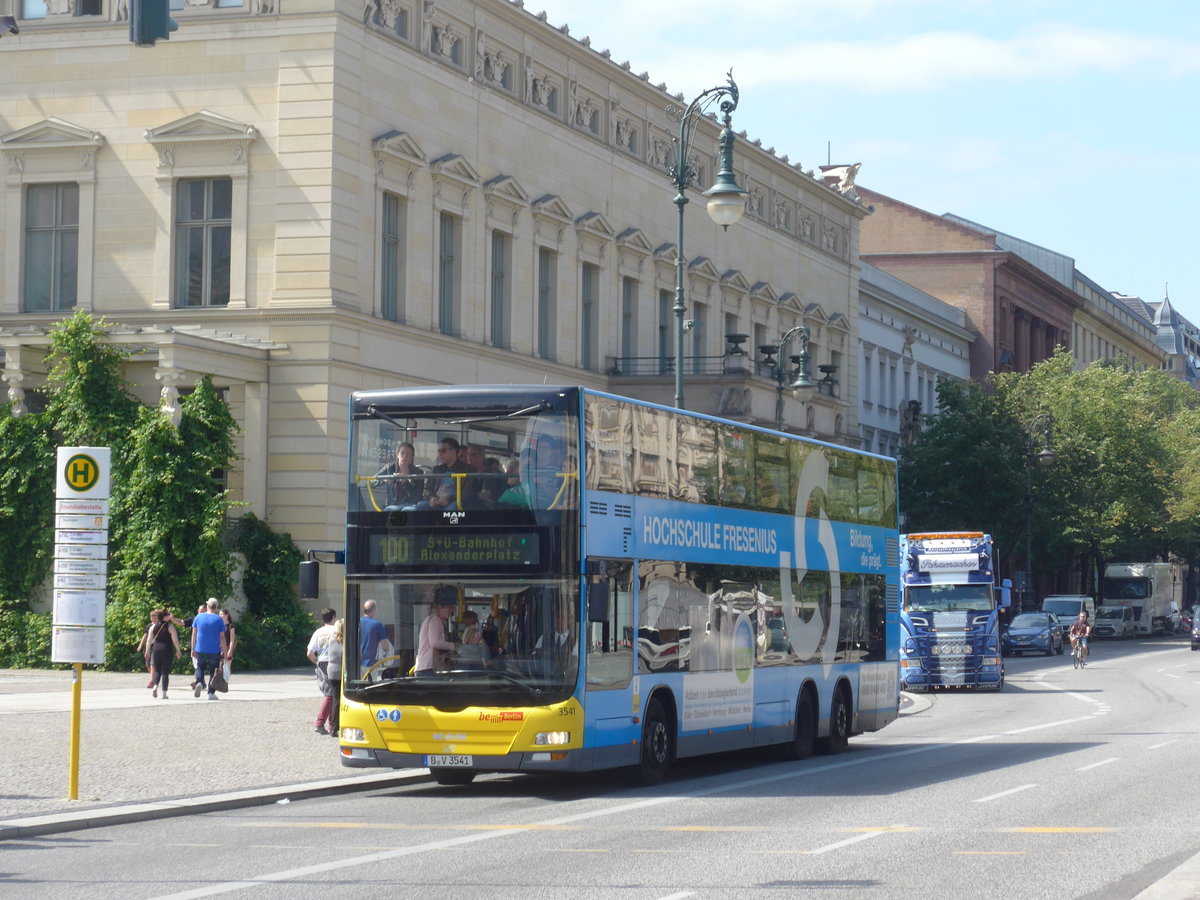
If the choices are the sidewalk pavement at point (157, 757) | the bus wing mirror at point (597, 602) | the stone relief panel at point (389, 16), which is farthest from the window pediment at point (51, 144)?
the bus wing mirror at point (597, 602)

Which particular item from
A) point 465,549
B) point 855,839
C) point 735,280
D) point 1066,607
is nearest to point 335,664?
point 465,549

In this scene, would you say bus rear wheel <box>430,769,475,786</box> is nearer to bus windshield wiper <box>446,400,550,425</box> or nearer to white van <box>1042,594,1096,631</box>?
bus windshield wiper <box>446,400,550,425</box>

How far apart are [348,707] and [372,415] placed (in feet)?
9.23

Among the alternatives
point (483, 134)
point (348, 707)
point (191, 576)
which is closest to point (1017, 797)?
point (348, 707)

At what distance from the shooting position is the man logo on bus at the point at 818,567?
74.7ft

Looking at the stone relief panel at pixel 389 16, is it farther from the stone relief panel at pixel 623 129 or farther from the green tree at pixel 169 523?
the stone relief panel at pixel 623 129

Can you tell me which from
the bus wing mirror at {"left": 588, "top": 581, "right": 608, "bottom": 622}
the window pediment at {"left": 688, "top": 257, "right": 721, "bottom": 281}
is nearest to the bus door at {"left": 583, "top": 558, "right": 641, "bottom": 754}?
the bus wing mirror at {"left": 588, "top": 581, "right": 608, "bottom": 622}

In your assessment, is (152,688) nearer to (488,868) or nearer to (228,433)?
(228,433)

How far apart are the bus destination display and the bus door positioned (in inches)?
25.4

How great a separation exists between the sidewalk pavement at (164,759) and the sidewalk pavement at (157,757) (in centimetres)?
1

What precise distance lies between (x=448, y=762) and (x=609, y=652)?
6.02 ft

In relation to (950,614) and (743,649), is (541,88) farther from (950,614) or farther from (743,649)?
(743,649)

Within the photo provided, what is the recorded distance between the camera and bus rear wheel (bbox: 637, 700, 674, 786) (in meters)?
19.1

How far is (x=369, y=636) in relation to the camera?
18.0 m
